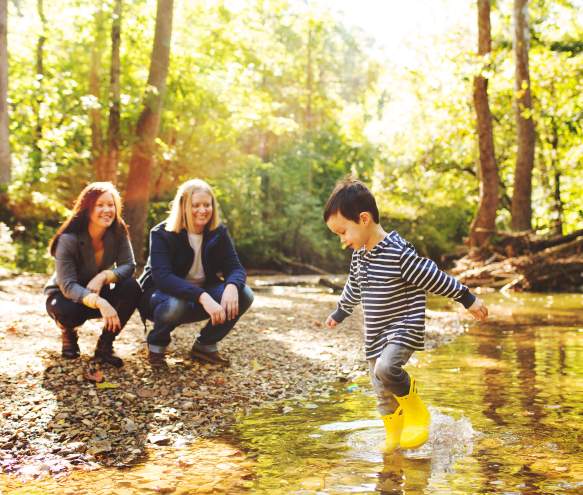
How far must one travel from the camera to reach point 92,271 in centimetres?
525

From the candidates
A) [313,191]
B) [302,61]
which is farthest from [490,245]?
[302,61]

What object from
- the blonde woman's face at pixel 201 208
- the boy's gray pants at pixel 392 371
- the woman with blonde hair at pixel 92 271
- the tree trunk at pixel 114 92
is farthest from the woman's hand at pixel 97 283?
the tree trunk at pixel 114 92

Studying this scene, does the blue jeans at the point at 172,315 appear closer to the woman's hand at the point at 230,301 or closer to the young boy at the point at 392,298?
the woman's hand at the point at 230,301

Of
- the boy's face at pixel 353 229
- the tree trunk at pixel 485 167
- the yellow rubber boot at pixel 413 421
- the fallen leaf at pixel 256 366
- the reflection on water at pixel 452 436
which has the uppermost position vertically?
the tree trunk at pixel 485 167

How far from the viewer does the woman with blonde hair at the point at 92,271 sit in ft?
16.6

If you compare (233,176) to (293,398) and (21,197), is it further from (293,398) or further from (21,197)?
(293,398)

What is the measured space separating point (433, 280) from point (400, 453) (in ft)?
3.16

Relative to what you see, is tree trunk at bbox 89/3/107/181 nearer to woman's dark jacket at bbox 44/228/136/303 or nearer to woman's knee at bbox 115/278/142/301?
woman's dark jacket at bbox 44/228/136/303

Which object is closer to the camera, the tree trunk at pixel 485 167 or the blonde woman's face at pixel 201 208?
the blonde woman's face at pixel 201 208

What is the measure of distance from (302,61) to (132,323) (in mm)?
33685

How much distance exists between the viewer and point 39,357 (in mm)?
5184

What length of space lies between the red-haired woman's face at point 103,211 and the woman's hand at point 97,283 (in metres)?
0.39

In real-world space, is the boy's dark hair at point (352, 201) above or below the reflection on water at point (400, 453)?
above

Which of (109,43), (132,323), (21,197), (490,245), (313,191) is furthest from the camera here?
(313,191)
